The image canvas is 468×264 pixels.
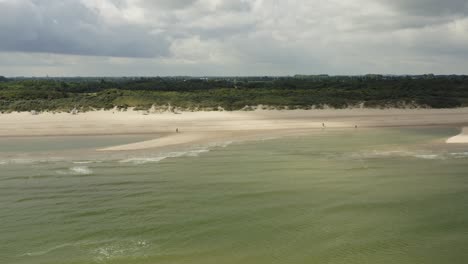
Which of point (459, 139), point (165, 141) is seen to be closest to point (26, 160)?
point (165, 141)

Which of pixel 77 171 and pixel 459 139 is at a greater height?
pixel 459 139

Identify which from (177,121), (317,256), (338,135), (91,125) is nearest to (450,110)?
(338,135)

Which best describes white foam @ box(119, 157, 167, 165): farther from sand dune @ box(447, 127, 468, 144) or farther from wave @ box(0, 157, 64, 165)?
sand dune @ box(447, 127, 468, 144)

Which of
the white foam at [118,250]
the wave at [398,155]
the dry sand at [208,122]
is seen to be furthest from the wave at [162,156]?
the white foam at [118,250]

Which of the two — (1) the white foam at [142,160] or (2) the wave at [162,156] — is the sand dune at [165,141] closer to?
(2) the wave at [162,156]

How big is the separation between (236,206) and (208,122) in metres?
21.9

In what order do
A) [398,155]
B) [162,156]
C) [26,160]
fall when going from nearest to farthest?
[26,160] < [398,155] < [162,156]

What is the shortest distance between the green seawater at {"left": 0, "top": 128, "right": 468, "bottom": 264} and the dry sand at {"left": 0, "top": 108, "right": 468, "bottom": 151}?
657 cm

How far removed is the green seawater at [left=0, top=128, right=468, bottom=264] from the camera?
10.2m

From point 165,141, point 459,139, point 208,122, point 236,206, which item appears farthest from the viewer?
point 208,122

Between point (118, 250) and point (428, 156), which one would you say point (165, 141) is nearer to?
point (428, 156)

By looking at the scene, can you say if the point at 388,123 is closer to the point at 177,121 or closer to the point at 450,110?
the point at 450,110

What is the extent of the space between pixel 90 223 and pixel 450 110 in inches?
1637

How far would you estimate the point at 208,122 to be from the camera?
35.0 m
